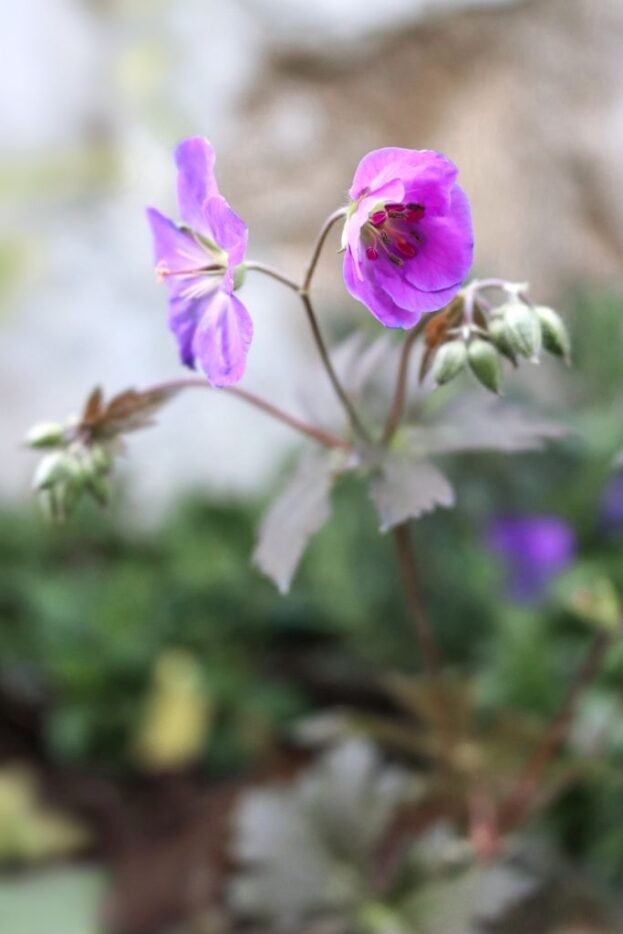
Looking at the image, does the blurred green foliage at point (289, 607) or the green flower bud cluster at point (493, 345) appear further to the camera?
the blurred green foliage at point (289, 607)

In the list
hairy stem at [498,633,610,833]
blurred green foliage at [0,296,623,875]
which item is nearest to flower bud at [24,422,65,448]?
hairy stem at [498,633,610,833]

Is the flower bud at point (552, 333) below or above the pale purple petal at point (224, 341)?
below

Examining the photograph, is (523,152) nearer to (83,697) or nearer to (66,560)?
(66,560)

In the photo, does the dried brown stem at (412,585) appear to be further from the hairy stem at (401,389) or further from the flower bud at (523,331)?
the flower bud at (523,331)

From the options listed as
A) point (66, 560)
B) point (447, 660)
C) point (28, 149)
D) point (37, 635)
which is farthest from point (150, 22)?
point (447, 660)

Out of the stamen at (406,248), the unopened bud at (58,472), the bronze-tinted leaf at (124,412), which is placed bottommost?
the stamen at (406,248)

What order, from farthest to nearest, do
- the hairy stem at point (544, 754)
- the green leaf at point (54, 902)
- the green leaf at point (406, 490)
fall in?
1. the green leaf at point (54, 902)
2. the hairy stem at point (544, 754)
3. the green leaf at point (406, 490)

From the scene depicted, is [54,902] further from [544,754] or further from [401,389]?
[401,389]

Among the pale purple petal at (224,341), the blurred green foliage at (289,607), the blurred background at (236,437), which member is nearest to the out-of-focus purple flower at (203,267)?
the pale purple petal at (224,341)

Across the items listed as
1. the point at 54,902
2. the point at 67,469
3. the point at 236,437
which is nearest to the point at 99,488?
the point at 67,469
